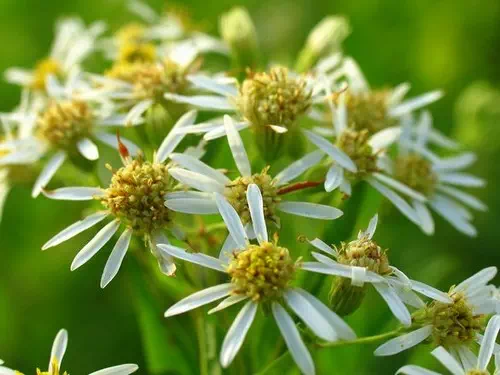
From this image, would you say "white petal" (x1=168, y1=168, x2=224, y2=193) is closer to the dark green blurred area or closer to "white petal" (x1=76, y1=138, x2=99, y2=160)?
the dark green blurred area

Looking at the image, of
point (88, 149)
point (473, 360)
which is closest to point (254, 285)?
point (473, 360)

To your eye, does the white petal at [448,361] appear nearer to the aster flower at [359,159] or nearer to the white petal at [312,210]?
the white petal at [312,210]

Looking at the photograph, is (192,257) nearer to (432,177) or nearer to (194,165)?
(194,165)

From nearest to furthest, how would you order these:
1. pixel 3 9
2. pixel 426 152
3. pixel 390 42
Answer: pixel 426 152
pixel 390 42
pixel 3 9

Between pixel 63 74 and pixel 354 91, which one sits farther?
pixel 63 74

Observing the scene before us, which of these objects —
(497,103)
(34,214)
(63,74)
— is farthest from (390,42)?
(34,214)

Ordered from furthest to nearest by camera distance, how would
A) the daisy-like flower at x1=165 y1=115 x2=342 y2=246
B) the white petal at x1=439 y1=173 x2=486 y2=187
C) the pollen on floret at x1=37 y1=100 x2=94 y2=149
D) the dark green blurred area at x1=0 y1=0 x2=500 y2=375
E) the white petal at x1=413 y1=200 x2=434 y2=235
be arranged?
the dark green blurred area at x1=0 y1=0 x2=500 y2=375 < the white petal at x1=439 y1=173 x2=486 y2=187 < the pollen on floret at x1=37 y1=100 x2=94 y2=149 < the white petal at x1=413 y1=200 x2=434 y2=235 < the daisy-like flower at x1=165 y1=115 x2=342 y2=246

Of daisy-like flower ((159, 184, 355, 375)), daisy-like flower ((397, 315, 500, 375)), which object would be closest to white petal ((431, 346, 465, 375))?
daisy-like flower ((397, 315, 500, 375))

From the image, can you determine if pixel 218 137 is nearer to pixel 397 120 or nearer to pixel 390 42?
pixel 397 120
